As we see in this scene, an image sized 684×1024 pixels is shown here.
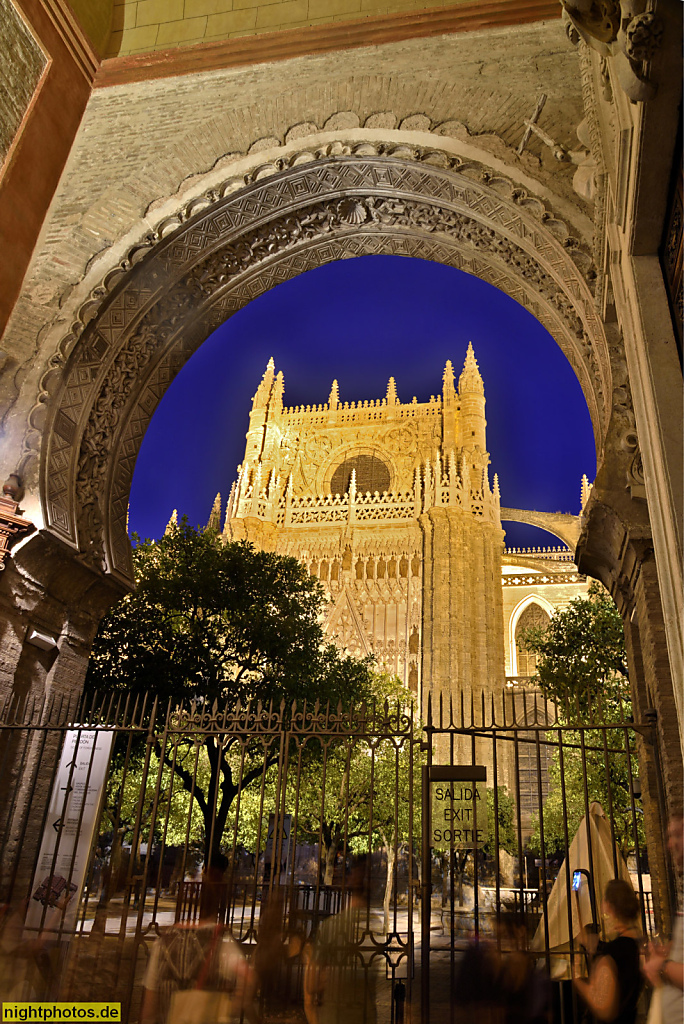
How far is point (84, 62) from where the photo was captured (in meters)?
7.02

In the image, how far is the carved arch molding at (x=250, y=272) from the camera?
541 cm

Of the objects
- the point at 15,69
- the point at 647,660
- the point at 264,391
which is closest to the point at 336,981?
the point at 647,660

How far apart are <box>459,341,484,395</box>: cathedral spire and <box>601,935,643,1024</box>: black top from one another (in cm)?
2583

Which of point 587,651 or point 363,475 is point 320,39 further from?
point 363,475

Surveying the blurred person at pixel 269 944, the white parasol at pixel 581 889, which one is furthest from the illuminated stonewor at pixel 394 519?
the blurred person at pixel 269 944

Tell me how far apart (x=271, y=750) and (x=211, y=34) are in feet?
30.7

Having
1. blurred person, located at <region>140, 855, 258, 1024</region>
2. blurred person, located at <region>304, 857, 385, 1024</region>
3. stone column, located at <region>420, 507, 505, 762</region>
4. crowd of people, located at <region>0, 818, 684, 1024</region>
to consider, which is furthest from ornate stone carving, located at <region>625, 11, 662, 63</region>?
stone column, located at <region>420, 507, 505, 762</region>

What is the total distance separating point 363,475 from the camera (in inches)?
1080

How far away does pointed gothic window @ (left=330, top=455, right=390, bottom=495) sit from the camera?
2719cm

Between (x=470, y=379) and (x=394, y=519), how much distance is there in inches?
275

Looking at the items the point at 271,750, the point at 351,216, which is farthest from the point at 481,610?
the point at 351,216

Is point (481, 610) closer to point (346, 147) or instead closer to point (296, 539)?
point (296, 539)

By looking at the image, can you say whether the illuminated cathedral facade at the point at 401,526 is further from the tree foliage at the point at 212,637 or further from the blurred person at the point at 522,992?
the blurred person at the point at 522,992

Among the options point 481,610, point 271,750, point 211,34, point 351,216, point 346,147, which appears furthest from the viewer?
point 481,610
